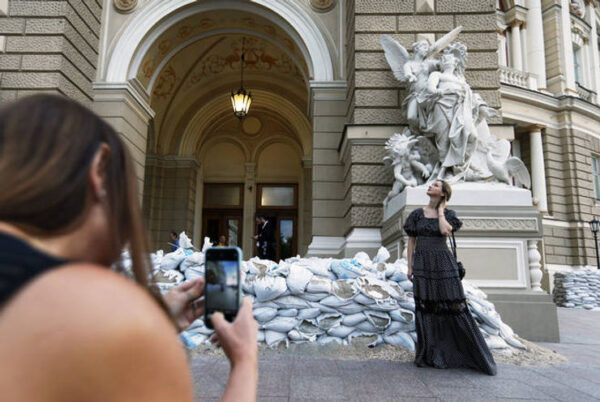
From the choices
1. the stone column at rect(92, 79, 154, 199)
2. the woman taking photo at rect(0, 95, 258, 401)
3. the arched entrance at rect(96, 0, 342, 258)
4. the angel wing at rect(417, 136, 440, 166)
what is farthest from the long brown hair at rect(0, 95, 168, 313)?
the arched entrance at rect(96, 0, 342, 258)

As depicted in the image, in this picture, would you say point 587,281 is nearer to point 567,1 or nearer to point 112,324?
point 567,1

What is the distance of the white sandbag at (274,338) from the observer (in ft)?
14.4

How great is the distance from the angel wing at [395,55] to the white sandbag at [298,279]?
15.0 ft

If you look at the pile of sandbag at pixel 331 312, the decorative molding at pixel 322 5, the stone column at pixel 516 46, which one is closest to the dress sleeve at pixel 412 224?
the pile of sandbag at pixel 331 312

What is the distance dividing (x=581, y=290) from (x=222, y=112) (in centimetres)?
1332

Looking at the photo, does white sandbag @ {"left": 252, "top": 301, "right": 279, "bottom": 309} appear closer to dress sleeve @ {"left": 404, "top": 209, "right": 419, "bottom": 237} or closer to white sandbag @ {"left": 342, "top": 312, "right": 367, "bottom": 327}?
white sandbag @ {"left": 342, "top": 312, "right": 367, "bottom": 327}

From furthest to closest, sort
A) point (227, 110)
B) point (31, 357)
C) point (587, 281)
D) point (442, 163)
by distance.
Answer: point (227, 110) < point (587, 281) < point (442, 163) < point (31, 357)

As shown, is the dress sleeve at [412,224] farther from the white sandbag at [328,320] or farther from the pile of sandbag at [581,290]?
the pile of sandbag at [581,290]

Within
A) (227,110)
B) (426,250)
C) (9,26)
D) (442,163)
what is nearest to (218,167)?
(227,110)

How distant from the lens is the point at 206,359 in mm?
4090

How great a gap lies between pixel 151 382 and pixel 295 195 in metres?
16.9

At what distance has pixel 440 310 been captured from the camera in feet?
13.0

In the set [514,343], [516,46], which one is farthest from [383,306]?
[516,46]

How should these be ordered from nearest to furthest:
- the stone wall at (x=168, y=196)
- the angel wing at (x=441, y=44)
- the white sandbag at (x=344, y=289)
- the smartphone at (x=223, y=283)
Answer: the smartphone at (x=223, y=283) < the white sandbag at (x=344, y=289) < the angel wing at (x=441, y=44) < the stone wall at (x=168, y=196)
